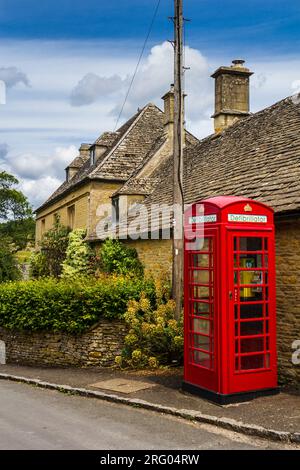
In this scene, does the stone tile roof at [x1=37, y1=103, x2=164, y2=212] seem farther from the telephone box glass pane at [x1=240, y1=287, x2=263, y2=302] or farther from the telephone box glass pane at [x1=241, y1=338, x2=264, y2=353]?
the telephone box glass pane at [x1=241, y1=338, x2=264, y2=353]

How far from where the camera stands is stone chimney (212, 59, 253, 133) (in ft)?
59.5

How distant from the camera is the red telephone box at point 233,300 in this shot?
7105 millimetres

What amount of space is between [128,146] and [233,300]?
17.0 m

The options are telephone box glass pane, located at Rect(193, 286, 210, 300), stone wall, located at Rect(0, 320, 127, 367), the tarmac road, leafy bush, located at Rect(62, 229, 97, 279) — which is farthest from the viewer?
leafy bush, located at Rect(62, 229, 97, 279)

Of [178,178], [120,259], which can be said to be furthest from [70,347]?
[178,178]

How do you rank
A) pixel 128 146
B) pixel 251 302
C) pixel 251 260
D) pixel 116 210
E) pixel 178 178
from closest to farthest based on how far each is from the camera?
pixel 251 302 → pixel 251 260 → pixel 178 178 → pixel 116 210 → pixel 128 146

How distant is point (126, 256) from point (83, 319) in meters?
4.50

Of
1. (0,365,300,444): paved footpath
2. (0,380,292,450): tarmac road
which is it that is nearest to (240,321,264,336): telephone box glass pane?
(0,365,300,444): paved footpath

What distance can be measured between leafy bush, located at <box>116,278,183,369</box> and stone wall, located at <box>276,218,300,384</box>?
2.23m

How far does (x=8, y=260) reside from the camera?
26.6 meters

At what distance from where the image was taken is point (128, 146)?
23.3 m

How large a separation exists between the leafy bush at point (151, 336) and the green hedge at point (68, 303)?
61 centimetres

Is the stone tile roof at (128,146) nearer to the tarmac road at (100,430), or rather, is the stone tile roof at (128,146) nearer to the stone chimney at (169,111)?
the stone chimney at (169,111)

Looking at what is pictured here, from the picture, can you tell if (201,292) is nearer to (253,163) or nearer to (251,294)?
(251,294)
